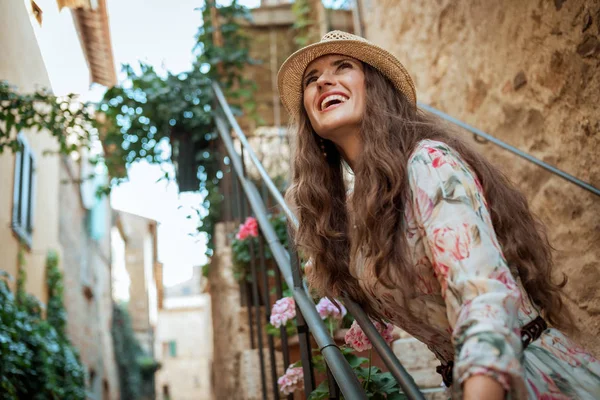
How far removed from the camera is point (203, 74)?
5.55m

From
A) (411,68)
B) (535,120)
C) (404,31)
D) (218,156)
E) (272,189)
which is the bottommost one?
(272,189)

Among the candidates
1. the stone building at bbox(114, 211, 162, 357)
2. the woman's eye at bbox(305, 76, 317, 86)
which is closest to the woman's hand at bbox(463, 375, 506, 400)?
the woman's eye at bbox(305, 76, 317, 86)

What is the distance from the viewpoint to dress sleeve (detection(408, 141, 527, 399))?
100 cm

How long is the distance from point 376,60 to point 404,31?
315cm

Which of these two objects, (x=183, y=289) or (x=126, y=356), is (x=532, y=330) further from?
(x=183, y=289)

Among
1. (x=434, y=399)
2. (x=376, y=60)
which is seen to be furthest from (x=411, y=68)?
(x=376, y=60)

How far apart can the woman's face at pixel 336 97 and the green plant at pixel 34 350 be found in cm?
272

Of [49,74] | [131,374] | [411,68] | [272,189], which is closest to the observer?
[272,189]

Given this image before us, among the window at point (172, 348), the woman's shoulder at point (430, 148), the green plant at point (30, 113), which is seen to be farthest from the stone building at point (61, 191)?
the window at point (172, 348)

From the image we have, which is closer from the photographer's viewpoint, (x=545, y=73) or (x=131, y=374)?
(x=545, y=73)

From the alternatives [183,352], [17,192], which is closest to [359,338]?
[17,192]

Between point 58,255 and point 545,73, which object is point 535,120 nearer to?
point 545,73

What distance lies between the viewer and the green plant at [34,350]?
383cm

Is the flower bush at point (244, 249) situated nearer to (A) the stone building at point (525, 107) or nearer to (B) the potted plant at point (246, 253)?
(B) the potted plant at point (246, 253)
